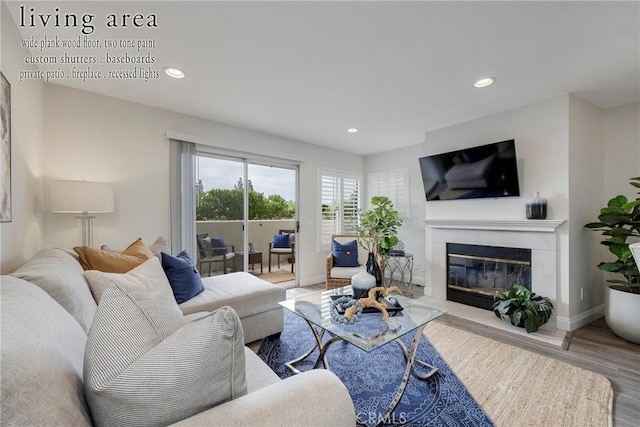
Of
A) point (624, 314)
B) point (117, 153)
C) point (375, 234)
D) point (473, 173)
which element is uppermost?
point (117, 153)

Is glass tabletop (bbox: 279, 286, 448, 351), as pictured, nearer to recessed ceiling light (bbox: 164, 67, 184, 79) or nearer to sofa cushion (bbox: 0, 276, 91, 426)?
sofa cushion (bbox: 0, 276, 91, 426)

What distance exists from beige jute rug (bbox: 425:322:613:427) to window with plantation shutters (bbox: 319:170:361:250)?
2.67 metres

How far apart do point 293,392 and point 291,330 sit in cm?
211

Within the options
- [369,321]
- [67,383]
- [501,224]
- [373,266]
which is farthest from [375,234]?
[67,383]

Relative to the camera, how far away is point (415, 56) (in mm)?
2096

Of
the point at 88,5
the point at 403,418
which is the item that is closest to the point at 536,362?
the point at 403,418

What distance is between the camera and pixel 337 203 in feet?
16.7

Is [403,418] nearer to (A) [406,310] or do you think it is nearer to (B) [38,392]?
(A) [406,310]

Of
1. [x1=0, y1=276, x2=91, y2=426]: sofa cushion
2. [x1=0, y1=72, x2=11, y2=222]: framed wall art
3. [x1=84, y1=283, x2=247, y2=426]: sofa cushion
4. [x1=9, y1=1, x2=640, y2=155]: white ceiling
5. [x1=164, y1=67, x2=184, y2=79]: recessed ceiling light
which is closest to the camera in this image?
[x1=0, y1=276, x2=91, y2=426]: sofa cushion

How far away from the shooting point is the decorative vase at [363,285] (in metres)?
2.14

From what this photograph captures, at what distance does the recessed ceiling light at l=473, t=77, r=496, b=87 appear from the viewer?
2467mm

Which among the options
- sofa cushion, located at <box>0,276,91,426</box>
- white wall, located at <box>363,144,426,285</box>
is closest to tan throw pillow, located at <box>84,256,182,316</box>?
sofa cushion, located at <box>0,276,91,426</box>

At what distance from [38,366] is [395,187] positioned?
4875 mm

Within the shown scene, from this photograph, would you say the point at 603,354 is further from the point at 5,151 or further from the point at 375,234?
the point at 5,151
